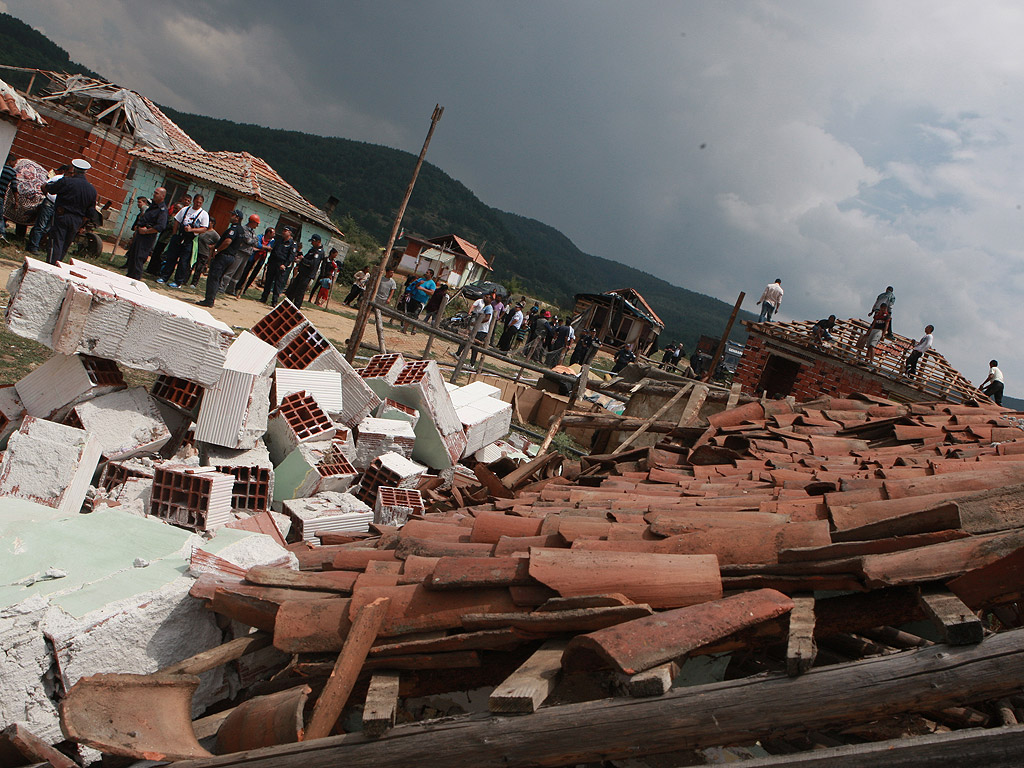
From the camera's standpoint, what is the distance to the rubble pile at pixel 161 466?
9.60ft

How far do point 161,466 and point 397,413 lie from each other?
2.90 meters

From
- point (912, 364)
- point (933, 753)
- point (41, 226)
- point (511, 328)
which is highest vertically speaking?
point (912, 364)

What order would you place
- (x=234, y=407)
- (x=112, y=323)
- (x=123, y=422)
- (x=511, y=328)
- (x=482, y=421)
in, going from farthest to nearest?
(x=511, y=328), (x=482, y=421), (x=234, y=407), (x=123, y=422), (x=112, y=323)

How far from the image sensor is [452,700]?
283cm

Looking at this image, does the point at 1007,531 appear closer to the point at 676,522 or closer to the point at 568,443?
the point at 676,522

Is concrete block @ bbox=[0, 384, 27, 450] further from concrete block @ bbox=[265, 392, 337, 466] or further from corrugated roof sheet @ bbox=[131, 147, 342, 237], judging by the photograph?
corrugated roof sheet @ bbox=[131, 147, 342, 237]

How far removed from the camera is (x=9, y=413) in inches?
196

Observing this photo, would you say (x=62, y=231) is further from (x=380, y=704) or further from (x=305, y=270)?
(x=380, y=704)

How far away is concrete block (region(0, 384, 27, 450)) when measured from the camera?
4.95 m

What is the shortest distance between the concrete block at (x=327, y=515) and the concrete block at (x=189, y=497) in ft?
1.93

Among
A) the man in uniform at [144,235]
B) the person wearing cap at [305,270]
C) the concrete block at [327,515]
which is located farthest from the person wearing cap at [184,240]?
the concrete block at [327,515]

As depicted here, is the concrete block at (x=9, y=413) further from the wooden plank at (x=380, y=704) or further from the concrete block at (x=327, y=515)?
the wooden plank at (x=380, y=704)

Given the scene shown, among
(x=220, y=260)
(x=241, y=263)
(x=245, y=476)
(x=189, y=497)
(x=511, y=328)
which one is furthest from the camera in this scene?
Result: (x=511, y=328)

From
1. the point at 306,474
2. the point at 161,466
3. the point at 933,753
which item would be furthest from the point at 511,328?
the point at 933,753
